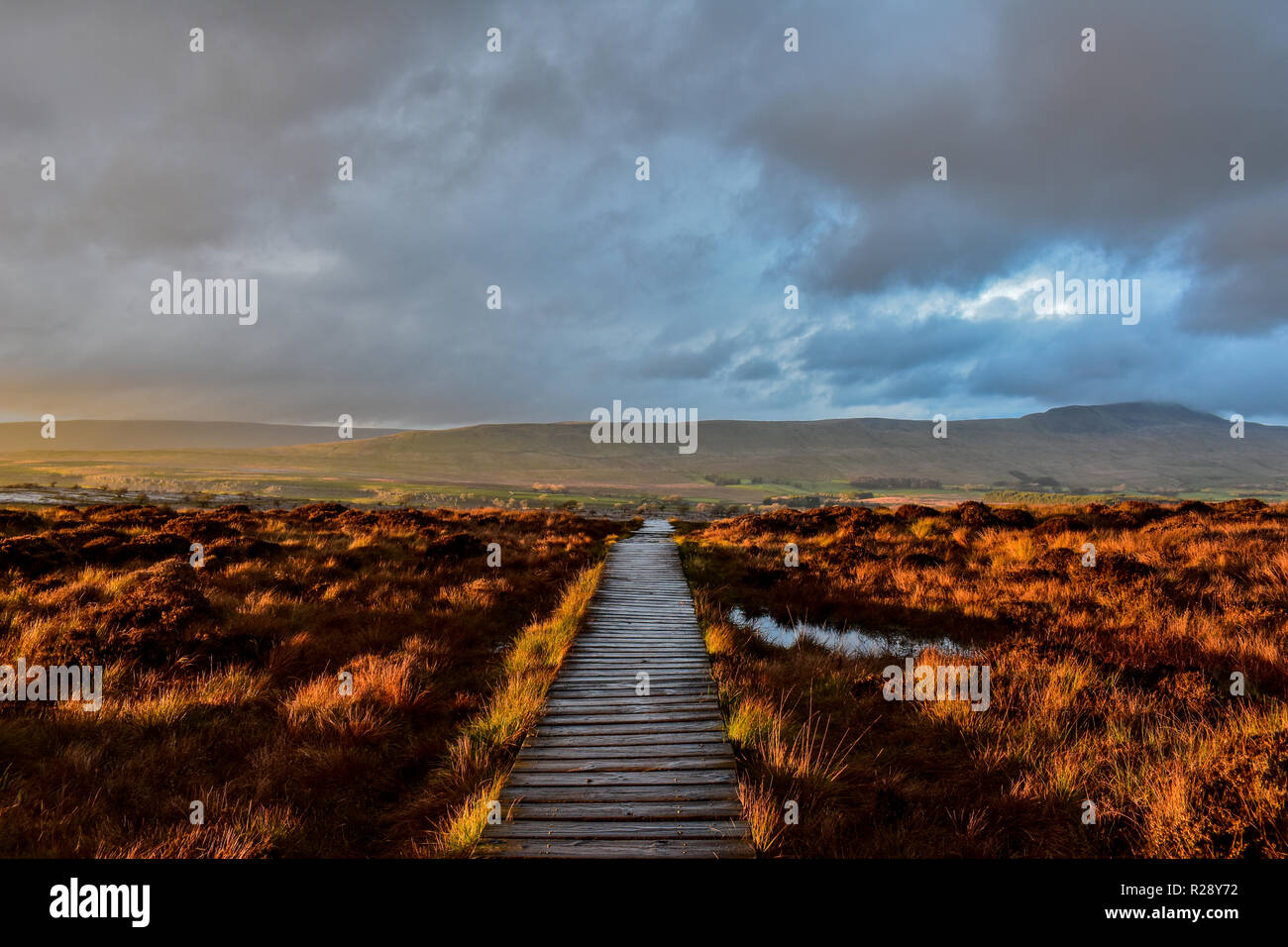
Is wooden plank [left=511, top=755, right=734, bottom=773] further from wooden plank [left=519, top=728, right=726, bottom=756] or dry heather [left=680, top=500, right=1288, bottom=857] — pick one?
dry heather [left=680, top=500, right=1288, bottom=857]

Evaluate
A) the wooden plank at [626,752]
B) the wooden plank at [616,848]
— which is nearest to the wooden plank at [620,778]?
the wooden plank at [626,752]

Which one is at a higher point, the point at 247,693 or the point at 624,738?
the point at 247,693

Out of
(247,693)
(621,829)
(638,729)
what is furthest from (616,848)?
(247,693)

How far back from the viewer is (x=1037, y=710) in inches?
244

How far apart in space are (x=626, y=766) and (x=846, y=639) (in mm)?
6768

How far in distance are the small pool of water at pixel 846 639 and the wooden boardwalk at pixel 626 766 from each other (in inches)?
82.7

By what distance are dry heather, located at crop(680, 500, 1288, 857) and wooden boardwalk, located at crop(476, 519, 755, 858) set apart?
380 mm

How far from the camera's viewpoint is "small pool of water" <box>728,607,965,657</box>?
970 cm

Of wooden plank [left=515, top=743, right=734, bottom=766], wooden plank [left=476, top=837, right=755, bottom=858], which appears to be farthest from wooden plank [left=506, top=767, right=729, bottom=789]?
wooden plank [left=476, top=837, right=755, bottom=858]

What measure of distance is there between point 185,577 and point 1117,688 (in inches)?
640

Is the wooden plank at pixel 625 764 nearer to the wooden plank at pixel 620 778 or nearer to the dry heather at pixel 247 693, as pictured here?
the wooden plank at pixel 620 778

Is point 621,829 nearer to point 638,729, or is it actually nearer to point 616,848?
point 616,848

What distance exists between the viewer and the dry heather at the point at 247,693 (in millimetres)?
4277
